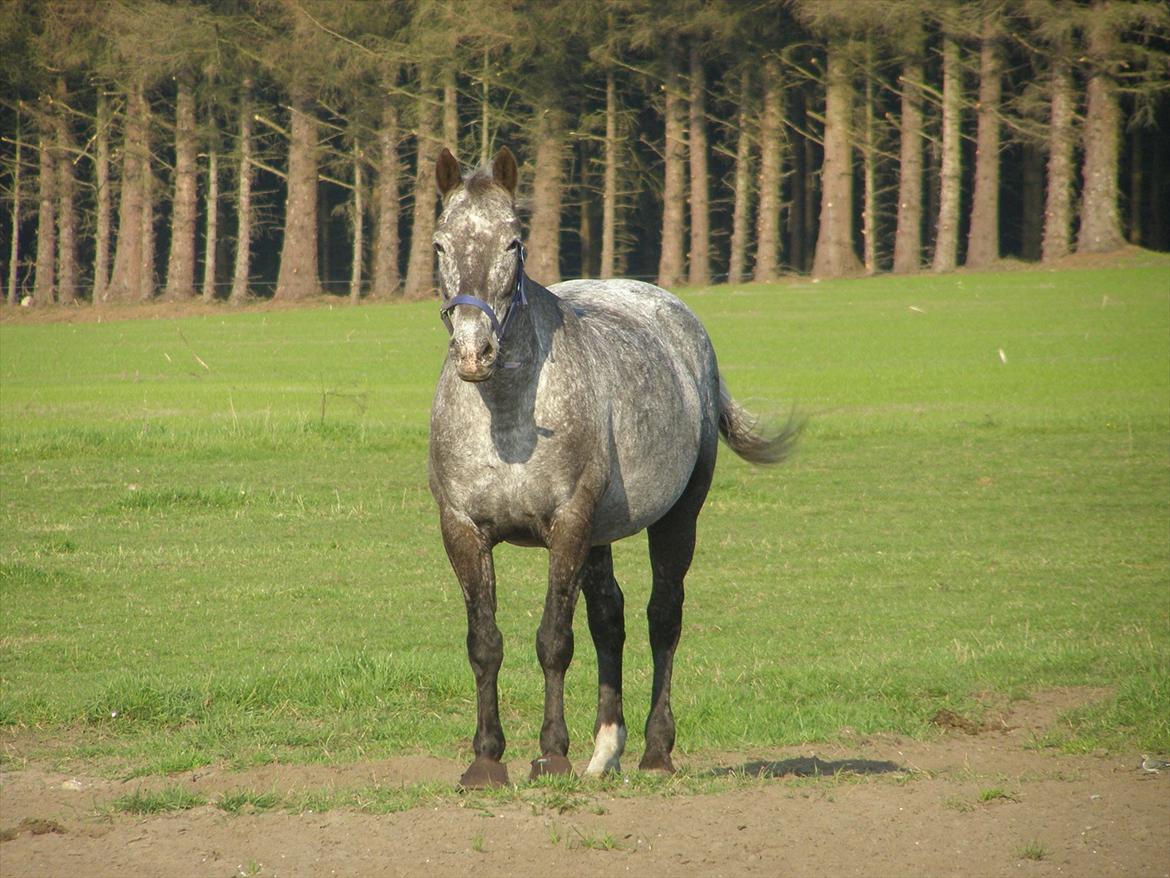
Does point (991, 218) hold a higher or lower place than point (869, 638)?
higher

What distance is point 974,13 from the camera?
147 ft

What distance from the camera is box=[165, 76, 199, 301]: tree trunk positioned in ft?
197

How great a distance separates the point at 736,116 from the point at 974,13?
13375 millimetres

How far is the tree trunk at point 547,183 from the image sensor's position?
52969 mm

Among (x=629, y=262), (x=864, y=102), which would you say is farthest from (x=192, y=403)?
(x=629, y=262)

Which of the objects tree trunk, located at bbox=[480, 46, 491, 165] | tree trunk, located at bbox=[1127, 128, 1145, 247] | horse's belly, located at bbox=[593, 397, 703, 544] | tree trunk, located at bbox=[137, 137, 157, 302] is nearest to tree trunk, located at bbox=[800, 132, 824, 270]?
tree trunk, located at bbox=[1127, 128, 1145, 247]

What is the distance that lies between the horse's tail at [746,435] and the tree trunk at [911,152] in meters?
39.4

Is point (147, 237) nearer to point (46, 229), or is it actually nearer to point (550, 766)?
point (46, 229)

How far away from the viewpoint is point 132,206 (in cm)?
6450

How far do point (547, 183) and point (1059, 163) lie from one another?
53.0ft

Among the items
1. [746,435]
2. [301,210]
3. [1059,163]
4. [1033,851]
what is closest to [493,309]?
[1033,851]

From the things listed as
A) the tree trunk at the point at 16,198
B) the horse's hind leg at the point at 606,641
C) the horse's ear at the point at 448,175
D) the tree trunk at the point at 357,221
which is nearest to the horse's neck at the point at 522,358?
the horse's ear at the point at 448,175

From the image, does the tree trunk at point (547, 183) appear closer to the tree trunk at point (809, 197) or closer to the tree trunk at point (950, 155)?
the tree trunk at point (809, 197)

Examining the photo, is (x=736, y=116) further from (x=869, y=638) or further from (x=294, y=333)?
(x=869, y=638)
